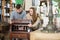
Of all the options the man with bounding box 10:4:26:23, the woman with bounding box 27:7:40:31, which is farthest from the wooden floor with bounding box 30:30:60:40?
the man with bounding box 10:4:26:23

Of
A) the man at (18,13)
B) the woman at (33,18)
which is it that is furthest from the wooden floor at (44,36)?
the man at (18,13)

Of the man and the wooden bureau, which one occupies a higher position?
the man

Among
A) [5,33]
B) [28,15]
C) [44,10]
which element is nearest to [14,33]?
[5,33]

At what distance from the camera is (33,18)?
1.28m

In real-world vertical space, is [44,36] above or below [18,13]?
below

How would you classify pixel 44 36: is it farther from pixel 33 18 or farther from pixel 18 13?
pixel 18 13

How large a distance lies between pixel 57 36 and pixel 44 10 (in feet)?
0.73

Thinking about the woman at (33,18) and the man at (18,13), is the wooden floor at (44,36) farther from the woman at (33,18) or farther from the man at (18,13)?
the man at (18,13)


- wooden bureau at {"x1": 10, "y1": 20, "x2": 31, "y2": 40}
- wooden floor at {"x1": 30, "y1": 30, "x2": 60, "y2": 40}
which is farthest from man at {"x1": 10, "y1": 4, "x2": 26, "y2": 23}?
wooden floor at {"x1": 30, "y1": 30, "x2": 60, "y2": 40}

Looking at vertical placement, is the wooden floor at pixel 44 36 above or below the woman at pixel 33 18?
below

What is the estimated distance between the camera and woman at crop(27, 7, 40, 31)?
1.27 metres

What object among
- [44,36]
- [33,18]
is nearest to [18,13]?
[33,18]

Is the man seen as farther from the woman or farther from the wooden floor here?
the wooden floor

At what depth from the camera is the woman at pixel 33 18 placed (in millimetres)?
1271
